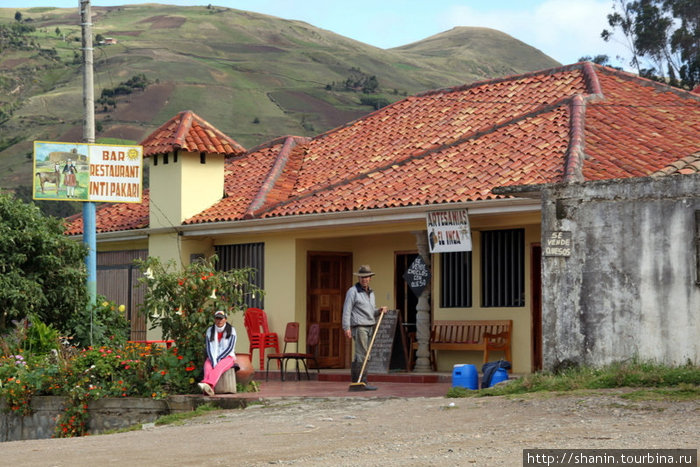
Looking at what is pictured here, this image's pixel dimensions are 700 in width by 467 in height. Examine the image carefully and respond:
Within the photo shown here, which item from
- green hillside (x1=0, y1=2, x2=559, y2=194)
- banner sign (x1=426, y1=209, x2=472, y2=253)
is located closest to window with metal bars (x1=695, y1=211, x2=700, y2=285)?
banner sign (x1=426, y1=209, x2=472, y2=253)

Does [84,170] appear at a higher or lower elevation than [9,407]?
higher

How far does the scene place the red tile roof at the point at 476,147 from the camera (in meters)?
16.8

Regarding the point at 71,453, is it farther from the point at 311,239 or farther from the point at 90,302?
the point at 311,239

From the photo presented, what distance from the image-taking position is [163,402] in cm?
1421

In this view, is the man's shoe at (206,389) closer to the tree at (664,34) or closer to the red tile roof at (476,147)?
the red tile roof at (476,147)

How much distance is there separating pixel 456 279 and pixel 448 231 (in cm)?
150

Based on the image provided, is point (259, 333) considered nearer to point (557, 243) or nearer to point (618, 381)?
point (557, 243)

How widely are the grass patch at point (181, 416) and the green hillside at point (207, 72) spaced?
57.2 meters

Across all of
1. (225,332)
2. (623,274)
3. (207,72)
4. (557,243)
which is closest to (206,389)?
(225,332)

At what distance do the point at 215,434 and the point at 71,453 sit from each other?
4.81 ft

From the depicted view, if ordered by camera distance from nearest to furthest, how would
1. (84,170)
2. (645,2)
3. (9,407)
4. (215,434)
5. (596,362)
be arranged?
(215,434) → (596,362) → (9,407) → (84,170) → (645,2)

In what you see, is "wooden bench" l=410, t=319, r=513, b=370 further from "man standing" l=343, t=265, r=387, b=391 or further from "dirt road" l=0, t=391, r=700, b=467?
"dirt road" l=0, t=391, r=700, b=467

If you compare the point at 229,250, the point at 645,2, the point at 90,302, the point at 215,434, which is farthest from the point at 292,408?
the point at 645,2

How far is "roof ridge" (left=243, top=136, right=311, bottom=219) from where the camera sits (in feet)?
63.7
